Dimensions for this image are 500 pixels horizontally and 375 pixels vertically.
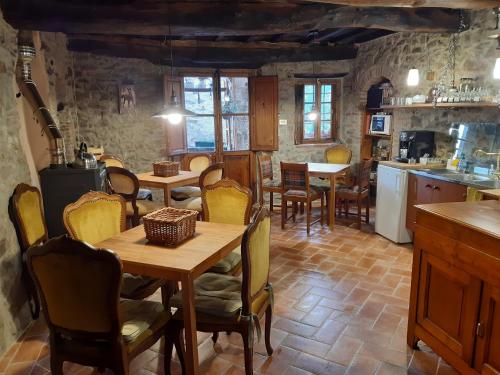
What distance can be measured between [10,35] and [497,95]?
15.0 feet

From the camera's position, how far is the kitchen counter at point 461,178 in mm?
3437

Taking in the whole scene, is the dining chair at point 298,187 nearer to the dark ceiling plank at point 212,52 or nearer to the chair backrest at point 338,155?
the chair backrest at point 338,155

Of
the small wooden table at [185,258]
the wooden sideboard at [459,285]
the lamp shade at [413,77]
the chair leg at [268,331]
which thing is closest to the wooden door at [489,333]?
the wooden sideboard at [459,285]

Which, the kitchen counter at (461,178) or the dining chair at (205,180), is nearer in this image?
the kitchen counter at (461,178)

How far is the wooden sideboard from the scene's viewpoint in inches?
76.4

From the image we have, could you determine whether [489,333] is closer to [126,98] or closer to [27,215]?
[27,215]

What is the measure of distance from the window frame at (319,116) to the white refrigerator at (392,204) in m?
2.24

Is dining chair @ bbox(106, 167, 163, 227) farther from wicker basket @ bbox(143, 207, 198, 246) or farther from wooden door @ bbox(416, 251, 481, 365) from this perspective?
wooden door @ bbox(416, 251, 481, 365)

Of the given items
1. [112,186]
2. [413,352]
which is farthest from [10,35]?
[413,352]

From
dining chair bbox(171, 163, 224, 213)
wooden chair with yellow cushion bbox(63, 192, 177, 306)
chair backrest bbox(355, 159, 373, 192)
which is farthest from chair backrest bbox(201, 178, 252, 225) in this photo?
chair backrest bbox(355, 159, 373, 192)

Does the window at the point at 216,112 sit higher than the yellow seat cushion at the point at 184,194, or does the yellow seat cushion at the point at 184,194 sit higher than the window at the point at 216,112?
the window at the point at 216,112

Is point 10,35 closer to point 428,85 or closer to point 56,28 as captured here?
point 56,28

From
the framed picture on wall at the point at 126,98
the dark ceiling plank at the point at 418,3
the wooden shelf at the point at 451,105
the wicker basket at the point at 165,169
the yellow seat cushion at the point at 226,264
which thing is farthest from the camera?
the framed picture on wall at the point at 126,98

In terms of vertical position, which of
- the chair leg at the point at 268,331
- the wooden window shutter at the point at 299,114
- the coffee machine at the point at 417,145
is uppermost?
the wooden window shutter at the point at 299,114
